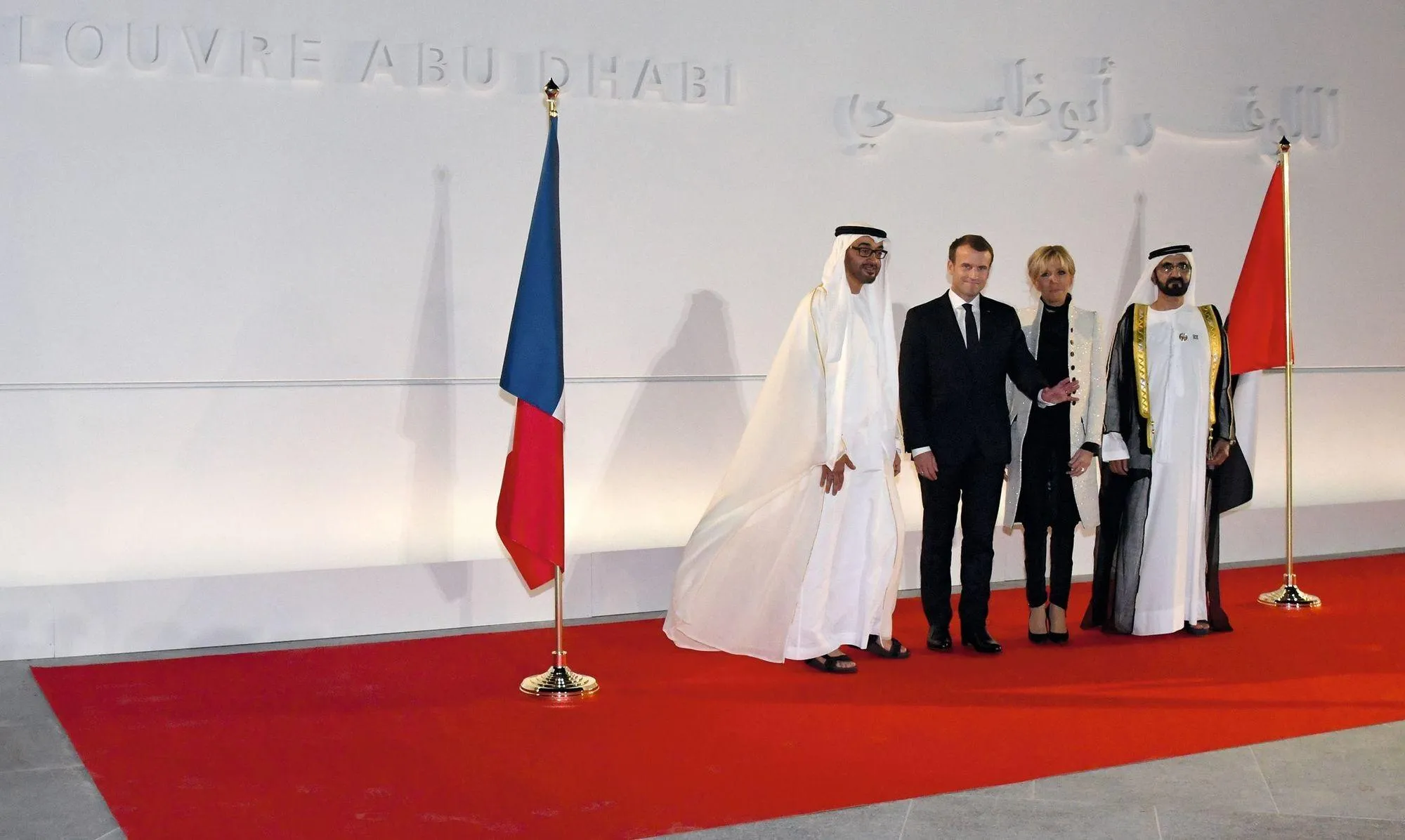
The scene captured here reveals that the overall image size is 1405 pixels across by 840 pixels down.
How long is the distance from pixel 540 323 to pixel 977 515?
197 cm

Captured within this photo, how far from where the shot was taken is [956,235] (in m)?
7.70

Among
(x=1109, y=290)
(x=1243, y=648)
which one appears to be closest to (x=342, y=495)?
(x=1243, y=648)

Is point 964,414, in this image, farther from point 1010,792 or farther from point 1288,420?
point 1288,420

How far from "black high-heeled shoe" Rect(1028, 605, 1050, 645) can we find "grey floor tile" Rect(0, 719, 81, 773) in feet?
12.4

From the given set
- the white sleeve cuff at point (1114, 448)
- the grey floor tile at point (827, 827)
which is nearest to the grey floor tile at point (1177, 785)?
the grey floor tile at point (827, 827)

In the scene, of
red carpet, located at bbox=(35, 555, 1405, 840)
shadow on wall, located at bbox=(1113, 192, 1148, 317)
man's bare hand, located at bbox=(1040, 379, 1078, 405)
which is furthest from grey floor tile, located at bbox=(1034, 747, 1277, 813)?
shadow on wall, located at bbox=(1113, 192, 1148, 317)

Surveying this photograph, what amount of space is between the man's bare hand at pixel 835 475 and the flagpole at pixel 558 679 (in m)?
1.09

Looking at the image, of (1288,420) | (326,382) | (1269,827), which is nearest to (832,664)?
(1269,827)

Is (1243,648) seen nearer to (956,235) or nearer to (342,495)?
(956,235)

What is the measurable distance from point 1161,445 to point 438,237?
3.46m

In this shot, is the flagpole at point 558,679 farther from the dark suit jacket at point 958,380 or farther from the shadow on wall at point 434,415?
the dark suit jacket at point 958,380

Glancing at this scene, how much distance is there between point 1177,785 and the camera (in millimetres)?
3867

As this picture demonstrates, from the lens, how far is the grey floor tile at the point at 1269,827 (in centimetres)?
345

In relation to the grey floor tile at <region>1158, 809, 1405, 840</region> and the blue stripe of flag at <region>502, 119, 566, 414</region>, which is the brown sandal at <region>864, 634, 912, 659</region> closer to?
the blue stripe of flag at <region>502, 119, 566, 414</region>
